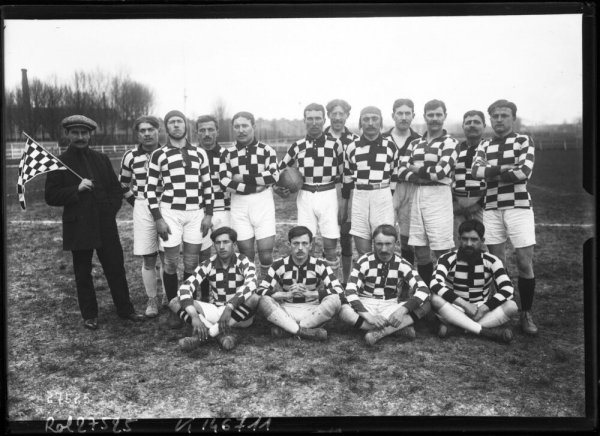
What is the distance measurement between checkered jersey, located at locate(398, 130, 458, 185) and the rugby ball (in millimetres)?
998

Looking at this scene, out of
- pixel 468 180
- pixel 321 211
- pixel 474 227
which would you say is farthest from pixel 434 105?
pixel 321 211

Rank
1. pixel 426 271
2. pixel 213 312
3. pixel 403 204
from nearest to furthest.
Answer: pixel 213 312 → pixel 426 271 → pixel 403 204

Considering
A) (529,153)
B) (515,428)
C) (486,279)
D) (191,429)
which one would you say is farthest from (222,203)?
(515,428)

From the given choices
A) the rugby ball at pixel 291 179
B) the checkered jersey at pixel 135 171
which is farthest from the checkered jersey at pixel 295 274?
the checkered jersey at pixel 135 171

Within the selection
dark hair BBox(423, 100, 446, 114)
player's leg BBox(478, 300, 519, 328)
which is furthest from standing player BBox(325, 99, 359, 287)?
player's leg BBox(478, 300, 519, 328)

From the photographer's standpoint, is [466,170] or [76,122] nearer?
[76,122]

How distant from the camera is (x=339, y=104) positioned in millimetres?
4652

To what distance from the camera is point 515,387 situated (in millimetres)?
3678

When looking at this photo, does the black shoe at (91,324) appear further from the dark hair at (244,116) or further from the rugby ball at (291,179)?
the dark hair at (244,116)

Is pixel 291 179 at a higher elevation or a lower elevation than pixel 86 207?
higher

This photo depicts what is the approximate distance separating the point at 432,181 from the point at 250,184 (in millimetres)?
1770

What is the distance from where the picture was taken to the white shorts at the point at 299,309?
4.30 metres

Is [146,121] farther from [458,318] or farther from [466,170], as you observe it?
[458,318]

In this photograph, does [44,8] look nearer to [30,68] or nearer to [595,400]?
[30,68]
